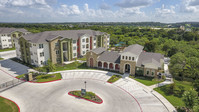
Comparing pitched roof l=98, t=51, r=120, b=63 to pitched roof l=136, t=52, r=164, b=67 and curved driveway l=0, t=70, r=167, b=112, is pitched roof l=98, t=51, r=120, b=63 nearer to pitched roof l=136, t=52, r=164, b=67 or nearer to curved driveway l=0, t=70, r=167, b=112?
pitched roof l=136, t=52, r=164, b=67

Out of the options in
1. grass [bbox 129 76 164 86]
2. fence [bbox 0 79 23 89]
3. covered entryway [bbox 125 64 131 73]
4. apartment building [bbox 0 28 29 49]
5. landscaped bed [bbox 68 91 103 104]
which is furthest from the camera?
apartment building [bbox 0 28 29 49]

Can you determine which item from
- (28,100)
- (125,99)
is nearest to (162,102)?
(125,99)

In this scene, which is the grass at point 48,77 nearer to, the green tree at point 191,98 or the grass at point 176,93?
the grass at point 176,93

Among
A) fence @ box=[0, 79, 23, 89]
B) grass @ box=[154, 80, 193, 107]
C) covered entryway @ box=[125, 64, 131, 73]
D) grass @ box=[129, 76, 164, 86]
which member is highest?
covered entryway @ box=[125, 64, 131, 73]

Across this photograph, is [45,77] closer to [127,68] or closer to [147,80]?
[127,68]

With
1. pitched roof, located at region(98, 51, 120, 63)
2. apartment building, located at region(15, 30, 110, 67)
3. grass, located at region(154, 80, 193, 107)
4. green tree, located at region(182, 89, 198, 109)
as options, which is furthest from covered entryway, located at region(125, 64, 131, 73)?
apartment building, located at region(15, 30, 110, 67)

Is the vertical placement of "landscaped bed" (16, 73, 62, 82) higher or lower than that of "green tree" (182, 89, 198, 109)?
lower

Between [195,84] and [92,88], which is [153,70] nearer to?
[195,84]
